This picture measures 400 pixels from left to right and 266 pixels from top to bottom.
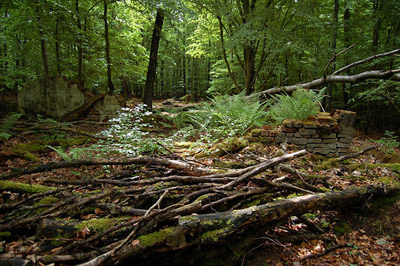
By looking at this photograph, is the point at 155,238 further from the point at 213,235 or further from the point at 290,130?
the point at 290,130

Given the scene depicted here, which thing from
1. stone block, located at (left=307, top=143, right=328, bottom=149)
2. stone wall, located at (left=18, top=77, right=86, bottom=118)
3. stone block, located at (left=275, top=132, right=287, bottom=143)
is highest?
stone wall, located at (left=18, top=77, right=86, bottom=118)

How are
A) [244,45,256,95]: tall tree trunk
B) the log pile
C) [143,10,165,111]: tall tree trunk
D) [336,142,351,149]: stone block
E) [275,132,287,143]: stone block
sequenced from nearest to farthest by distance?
the log pile < [336,142,351,149]: stone block < [275,132,287,143]: stone block < [143,10,165,111]: tall tree trunk < [244,45,256,95]: tall tree trunk

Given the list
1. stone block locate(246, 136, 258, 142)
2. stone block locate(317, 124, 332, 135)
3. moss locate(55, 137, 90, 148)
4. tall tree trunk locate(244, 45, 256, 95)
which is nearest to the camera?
stone block locate(317, 124, 332, 135)

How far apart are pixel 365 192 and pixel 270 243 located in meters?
1.46

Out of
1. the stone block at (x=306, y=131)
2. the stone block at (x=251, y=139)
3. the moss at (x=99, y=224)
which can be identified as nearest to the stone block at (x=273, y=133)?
the stone block at (x=251, y=139)

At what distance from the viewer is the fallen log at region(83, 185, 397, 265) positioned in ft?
4.41

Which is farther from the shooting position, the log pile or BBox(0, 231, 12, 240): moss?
BBox(0, 231, 12, 240): moss

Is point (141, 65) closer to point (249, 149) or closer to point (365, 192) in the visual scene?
point (249, 149)

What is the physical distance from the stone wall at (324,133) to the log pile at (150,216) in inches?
62.5

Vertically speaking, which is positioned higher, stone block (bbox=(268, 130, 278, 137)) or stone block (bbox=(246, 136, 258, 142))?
stone block (bbox=(268, 130, 278, 137))

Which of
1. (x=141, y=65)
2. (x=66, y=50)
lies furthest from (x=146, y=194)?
(x=141, y=65)

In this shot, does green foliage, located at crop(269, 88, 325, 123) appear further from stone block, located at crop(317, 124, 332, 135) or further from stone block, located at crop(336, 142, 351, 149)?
stone block, located at crop(336, 142, 351, 149)

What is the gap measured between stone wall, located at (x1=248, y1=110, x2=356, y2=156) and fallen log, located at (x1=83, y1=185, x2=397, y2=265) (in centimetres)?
209

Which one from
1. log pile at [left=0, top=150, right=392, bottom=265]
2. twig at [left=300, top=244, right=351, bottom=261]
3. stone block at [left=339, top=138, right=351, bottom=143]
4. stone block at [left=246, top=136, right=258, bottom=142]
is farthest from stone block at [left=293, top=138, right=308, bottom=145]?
twig at [left=300, top=244, right=351, bottom=261]
